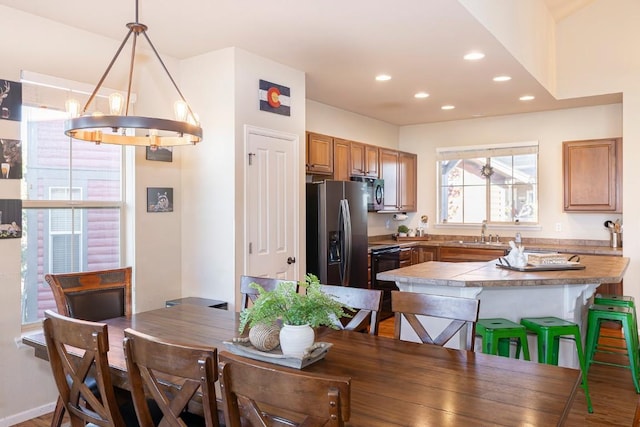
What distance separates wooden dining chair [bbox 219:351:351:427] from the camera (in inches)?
45.4

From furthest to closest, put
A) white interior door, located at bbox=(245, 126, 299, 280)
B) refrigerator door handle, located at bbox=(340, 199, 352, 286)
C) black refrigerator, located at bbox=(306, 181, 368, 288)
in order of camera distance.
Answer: refrigerator door handle, located at bbox=(340, 199, 352, 286) < black refrigerator, located at bbox=(306, 181, 368, 288) < white interior door, located at bbox=(245, 126, 299, 280)

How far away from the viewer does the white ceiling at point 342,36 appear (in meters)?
3.13

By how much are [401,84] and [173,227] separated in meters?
2.65

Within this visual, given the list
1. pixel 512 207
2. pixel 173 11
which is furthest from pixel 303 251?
pixel 512 207

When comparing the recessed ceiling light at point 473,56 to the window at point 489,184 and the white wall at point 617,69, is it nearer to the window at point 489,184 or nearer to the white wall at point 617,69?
the white wall at point 617,69

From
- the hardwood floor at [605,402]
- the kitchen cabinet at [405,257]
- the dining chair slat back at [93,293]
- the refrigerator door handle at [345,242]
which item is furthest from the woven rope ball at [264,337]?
the kitchen cabinet at [405,257]

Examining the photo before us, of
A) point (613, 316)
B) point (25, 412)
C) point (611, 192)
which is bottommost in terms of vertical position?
point (25, 412)

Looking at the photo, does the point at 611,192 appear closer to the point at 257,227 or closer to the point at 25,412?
the point at 257,227

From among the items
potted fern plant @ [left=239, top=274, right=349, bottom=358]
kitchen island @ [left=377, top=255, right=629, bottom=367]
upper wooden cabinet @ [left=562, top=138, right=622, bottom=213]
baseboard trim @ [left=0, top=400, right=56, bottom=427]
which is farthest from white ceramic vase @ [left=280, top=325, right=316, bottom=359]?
upper wooden cabinet @ [left=562, top=138, right=622, bottom=213]

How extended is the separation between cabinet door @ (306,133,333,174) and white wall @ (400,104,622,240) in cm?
244

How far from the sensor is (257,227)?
4.07 meters

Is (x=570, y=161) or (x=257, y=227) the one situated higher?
(x=570, y=161)

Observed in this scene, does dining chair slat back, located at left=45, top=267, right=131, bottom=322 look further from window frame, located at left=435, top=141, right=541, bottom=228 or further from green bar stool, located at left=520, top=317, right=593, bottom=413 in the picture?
window frame, located at left=435, top=141, right=541, bottom=228

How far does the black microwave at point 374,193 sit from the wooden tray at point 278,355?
13.8 feet
